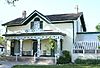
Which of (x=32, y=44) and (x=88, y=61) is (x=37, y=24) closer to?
(x=32, y=44)

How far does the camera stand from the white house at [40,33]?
41344mm

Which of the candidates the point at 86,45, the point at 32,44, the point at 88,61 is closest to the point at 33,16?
the point at 32,44

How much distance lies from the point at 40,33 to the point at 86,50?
7.77 meters

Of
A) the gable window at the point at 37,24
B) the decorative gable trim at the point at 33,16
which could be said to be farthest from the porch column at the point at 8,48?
the gable window at the point at 37,24

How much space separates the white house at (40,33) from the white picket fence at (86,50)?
1.37 metres

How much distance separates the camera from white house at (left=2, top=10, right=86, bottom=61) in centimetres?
4134

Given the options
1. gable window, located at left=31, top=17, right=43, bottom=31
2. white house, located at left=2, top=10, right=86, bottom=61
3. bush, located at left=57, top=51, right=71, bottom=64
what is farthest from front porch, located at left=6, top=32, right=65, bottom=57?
gable window, located at left=31, top=17, right=43, bottom=31

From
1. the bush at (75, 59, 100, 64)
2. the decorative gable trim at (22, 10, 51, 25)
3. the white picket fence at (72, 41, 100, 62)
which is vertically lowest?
the bush at (75, 59, 100, 64)

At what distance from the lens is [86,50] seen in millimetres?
39875

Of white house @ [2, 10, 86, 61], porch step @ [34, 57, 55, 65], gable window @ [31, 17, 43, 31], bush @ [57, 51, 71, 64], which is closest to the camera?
porch step @ [34, 57, 55, 65]

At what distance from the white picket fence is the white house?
1366 mm

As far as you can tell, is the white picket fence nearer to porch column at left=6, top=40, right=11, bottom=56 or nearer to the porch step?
the porch step

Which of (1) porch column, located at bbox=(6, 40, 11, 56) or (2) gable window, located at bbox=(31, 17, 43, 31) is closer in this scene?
(2) gable window, located at bbox=(31, 17, 43, 31)

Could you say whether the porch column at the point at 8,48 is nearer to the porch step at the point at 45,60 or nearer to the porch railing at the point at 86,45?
the porch step at the point at 45,60
